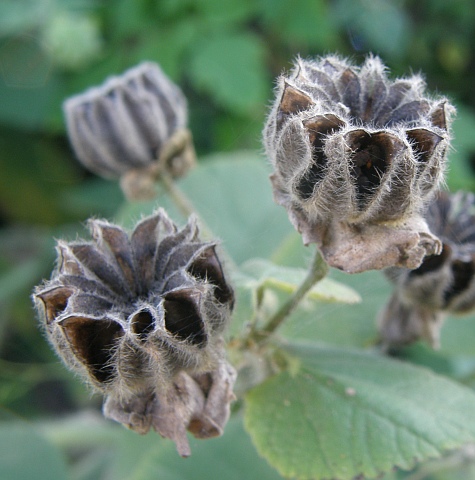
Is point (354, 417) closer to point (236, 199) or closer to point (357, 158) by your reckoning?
point (357, 158)

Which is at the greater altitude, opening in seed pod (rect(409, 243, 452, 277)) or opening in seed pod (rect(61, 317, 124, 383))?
opening in seed pod (rect(61, 317, 124, 383))

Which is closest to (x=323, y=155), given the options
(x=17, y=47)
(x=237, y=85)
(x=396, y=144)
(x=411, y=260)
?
(x=396, y=144)

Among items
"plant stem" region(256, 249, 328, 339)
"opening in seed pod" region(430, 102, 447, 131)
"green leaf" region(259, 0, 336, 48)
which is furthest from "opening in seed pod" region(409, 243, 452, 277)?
"green leaf" region(259, 0, 336, 48)

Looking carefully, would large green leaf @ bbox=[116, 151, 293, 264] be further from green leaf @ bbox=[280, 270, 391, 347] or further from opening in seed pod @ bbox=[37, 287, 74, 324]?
opening in seed pod @ bbox=[37, 287, 74, 324]

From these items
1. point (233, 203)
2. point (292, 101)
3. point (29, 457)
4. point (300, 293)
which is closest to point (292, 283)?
point (300, 293)

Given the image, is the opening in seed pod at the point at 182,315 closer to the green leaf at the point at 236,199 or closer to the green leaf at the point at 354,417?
the green leaf at the point at 354,417

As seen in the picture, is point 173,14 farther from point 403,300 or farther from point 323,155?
point 323,155

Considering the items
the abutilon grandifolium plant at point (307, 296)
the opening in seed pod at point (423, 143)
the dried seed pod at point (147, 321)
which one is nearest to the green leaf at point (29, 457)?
the abutilon grandifolium plant at point (307, 296)
